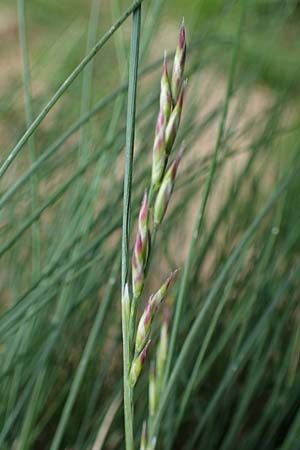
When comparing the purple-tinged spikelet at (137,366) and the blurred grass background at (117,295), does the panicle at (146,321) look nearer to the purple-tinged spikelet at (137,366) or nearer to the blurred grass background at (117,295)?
the purple-tinged spikelet at (137,366)

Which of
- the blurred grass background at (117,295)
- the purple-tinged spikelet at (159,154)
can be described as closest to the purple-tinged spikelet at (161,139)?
the purple-tinged spikelet at (159,154)

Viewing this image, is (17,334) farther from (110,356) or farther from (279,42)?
(279,42)

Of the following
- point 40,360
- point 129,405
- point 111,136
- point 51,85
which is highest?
point 51,85

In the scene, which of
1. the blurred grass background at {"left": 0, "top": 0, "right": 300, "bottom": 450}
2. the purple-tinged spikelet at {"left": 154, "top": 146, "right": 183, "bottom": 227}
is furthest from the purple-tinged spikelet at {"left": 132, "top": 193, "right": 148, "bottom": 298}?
the blurred grass background at {"left": 0, "top": 0, "right": 300, "bottom": 450}

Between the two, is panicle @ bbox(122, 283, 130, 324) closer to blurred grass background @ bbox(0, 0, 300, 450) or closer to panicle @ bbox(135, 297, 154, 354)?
panicle @ bbox(135, 297, 154, 354)

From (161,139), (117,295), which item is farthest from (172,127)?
(117,295)

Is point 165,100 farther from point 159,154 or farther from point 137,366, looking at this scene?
point 137,366

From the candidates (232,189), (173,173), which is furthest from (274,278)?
(173,173)

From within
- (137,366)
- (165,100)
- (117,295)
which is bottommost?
(137,366)
